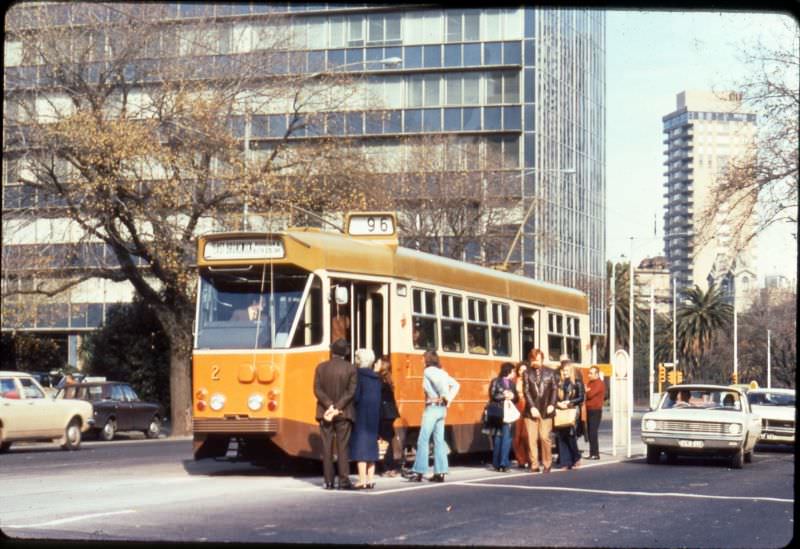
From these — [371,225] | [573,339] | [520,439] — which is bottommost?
[520,439]

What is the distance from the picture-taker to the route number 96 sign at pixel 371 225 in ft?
74.1

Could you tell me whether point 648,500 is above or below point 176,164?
below

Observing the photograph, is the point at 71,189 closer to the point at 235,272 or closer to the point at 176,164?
the point at 176,164

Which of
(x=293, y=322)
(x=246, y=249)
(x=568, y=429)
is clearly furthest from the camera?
(x=568, y=429)

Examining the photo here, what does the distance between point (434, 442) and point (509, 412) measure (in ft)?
8.95

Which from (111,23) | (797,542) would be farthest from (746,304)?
(797,542)

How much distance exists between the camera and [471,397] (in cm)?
2447

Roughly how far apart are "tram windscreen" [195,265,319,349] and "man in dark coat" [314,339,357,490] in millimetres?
1873

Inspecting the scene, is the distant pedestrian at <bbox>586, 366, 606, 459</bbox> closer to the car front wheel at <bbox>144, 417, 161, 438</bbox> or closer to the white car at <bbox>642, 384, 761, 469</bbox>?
the white car at <bbox>642, 384, 761, 469</bbox>

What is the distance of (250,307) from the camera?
19.8m

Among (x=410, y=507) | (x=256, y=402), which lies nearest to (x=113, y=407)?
(x=256, y=402)

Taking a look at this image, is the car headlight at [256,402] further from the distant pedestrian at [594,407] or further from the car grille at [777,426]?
the car grille at [777,426]

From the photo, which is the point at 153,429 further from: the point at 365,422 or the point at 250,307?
the point at 365,422

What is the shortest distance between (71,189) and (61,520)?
2306cm
